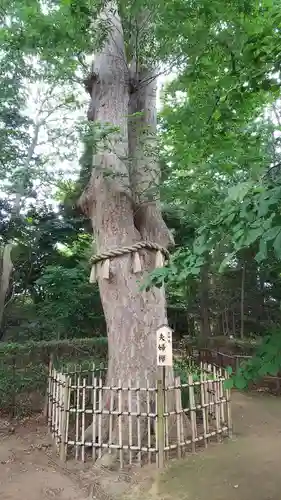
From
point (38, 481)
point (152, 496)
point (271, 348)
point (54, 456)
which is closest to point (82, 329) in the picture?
point (54, 456)

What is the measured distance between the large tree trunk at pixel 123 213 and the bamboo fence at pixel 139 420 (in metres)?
0.20

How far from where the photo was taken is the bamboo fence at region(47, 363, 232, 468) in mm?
4312

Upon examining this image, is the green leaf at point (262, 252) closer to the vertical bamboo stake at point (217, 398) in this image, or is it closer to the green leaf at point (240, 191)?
the green leaf at point (240, 191)

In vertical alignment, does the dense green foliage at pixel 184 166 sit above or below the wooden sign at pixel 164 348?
above

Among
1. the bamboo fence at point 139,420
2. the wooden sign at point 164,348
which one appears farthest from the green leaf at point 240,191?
the bamboo fence at point 139,420

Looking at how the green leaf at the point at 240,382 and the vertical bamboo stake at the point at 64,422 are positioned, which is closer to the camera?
the green leaf at the point at 240,382

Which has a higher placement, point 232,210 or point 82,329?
point 232,210

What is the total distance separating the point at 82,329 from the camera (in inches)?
380

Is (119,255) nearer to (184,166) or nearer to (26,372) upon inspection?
(184,166)


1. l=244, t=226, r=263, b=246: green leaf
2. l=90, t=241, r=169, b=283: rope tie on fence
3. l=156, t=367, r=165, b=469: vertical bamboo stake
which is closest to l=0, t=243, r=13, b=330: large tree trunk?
l=90, t=241, r=169, b=283: rope tie on fence

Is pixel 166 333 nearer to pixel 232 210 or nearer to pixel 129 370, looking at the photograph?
pixel 129 370

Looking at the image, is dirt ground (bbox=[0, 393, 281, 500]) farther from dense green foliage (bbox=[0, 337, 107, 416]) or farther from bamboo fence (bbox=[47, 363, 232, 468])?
dense green foliage (bbox=[0, 337, 107, 416])

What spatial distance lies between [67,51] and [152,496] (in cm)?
531

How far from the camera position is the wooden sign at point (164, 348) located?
13.9ft
